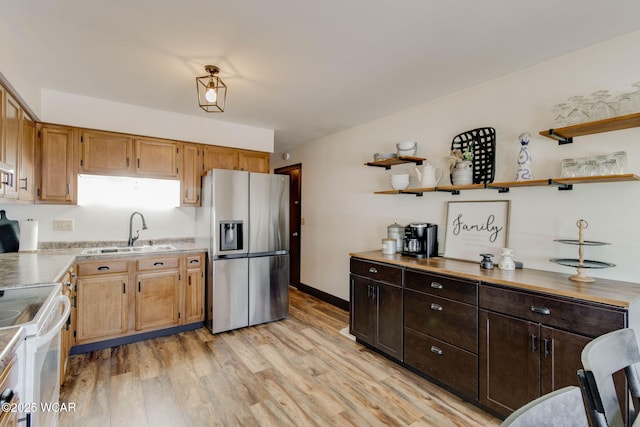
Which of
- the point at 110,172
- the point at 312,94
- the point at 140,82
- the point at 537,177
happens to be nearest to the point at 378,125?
the point at 312,94

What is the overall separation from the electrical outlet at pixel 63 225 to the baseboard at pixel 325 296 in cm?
310

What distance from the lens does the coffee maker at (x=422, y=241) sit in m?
2.82

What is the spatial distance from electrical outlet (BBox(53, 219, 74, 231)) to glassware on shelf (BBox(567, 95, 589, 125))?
4467mm

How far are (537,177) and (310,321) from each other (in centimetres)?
273

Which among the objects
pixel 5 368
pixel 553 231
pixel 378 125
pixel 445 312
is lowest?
pixel 445 312

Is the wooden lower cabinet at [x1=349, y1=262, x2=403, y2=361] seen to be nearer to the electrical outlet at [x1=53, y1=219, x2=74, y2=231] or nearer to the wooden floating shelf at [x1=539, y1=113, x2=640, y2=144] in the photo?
the wooden floating shelf at [x1=539, y1=113, x2=640, y2=144]

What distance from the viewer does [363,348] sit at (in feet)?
9.57

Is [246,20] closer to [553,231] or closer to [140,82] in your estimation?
[140,82]

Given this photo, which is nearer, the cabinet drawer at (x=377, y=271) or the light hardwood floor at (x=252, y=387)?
the light hardwood floor at (x=252, y=387)

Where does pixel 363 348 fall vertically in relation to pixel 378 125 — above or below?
below

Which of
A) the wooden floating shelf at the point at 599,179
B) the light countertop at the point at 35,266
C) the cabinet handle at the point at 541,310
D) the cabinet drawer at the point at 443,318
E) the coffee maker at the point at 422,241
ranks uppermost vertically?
the wooden floating shelf at the point at 599,179

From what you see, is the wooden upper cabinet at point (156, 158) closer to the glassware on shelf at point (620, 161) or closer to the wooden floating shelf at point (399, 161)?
the wooden floating shelf at point (399, 161)

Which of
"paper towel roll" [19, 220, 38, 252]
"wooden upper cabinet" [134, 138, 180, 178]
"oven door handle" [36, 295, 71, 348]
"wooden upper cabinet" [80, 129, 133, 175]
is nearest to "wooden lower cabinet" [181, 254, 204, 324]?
"wooden upper cabinet" [134, 138, 180, 178]

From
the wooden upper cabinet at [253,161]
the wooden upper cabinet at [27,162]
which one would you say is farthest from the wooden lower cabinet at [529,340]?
the wooden upper cabinet at [27,162]
